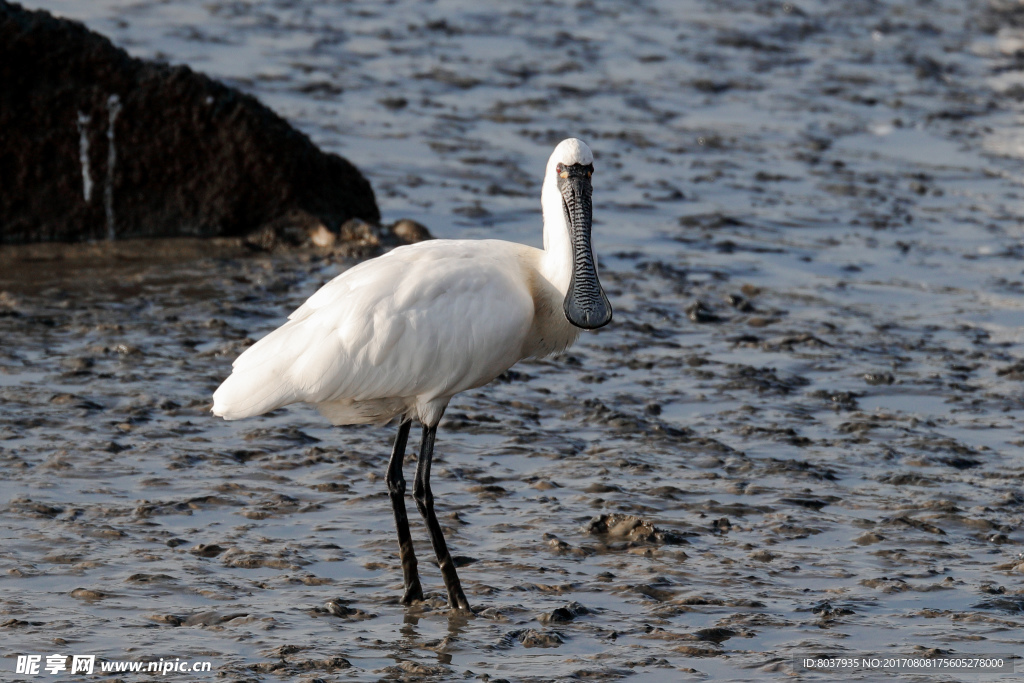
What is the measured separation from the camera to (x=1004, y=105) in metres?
14.9

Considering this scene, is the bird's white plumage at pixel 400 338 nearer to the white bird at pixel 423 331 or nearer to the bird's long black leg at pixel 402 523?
the white bird at pixel 423 331

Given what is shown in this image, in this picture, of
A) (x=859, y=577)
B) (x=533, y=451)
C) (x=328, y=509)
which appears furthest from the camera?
(x=533, y=451)

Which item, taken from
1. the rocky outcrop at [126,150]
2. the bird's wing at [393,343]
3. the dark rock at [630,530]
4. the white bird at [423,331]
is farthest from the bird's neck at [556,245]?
the rocky outcrop at [126,150]

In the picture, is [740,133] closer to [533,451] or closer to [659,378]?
[659,378]

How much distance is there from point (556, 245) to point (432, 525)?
1.23m

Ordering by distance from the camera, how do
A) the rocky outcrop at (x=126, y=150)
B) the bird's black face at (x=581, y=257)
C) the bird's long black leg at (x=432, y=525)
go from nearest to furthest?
the bird's long black leg at (x=432, y=525), the bird's black face at (x=581, y=257), the rocky outcrop at (x=126, y=150)

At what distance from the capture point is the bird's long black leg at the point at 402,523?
230 inches

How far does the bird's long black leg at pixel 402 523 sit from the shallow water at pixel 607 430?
8 cm

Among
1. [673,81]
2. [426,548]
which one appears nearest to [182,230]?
[426,548]

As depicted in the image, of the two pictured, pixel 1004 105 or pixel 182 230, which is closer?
pixel 182 230

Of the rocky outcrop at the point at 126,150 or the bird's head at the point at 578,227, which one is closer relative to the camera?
the bird's head at the point at 578,227

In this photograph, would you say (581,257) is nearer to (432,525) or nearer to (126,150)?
(432,525)

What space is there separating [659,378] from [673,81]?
7.43 meters

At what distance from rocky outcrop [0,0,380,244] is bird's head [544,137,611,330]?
4.35 m
